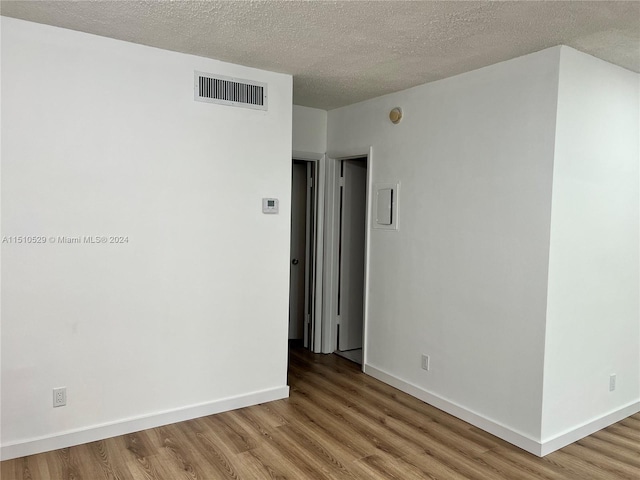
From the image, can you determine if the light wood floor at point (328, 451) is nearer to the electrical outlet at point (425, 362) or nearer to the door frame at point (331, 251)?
the electrical outlet at point (425, 362)

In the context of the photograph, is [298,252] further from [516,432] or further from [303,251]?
[516,432]

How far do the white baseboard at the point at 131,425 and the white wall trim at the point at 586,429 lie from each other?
1.93 m

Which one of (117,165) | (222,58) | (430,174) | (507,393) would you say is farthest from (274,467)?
(222,58)

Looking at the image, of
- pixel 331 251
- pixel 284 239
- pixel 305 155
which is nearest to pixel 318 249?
pixel 331 251

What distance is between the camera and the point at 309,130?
481 centimetres

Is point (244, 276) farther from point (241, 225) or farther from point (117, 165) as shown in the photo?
point (117, 165)

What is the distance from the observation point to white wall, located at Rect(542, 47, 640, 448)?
3.00 meters

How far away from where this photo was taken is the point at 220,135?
3.44 meters

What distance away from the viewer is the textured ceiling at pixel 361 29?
2.41 metres

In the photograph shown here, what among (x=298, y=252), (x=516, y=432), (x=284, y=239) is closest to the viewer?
(x=516, y=432)

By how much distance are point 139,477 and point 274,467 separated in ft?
2.49

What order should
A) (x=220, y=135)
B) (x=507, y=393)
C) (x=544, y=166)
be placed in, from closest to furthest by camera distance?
(x=544, y=166)
(x=507, y=393)
(x=220, y=135)

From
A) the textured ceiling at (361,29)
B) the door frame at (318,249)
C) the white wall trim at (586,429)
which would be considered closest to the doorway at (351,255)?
the door frame at (318,249)

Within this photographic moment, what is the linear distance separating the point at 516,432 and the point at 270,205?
2.35m
